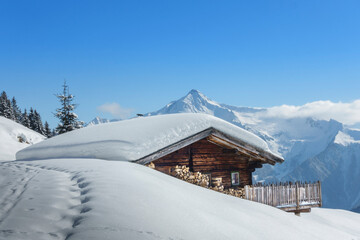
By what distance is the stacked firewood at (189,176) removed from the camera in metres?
13.5

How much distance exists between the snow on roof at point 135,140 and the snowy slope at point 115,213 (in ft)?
13.9

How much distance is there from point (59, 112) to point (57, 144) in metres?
26.3

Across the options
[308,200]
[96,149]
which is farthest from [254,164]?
[96,149]

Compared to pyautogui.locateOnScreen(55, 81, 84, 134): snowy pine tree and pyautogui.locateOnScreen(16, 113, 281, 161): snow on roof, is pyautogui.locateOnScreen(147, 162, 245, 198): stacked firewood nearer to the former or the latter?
pyautogui.locateOnScreen(16, 113, 281, 161): snow on roof

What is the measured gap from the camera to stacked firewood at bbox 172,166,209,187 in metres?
13.5

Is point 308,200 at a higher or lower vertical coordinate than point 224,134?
lower

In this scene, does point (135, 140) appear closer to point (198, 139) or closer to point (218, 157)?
point (198, 139)

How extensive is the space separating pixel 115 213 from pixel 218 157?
11090 mm

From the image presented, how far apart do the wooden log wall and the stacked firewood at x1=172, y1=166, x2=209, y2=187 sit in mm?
315

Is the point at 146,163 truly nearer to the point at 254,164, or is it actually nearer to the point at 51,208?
the point at 254,164

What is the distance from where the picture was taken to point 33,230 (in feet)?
11.8

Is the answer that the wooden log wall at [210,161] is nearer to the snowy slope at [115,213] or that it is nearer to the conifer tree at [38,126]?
the snowy slope at [115,213]

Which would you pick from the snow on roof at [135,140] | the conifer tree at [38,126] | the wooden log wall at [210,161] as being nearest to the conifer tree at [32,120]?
the conifer tree at [38,126]

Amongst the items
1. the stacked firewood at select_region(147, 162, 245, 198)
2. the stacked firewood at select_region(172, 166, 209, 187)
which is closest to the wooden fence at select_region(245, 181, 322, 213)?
the stacked firewood at select_region(147, 162, 245, 198)
